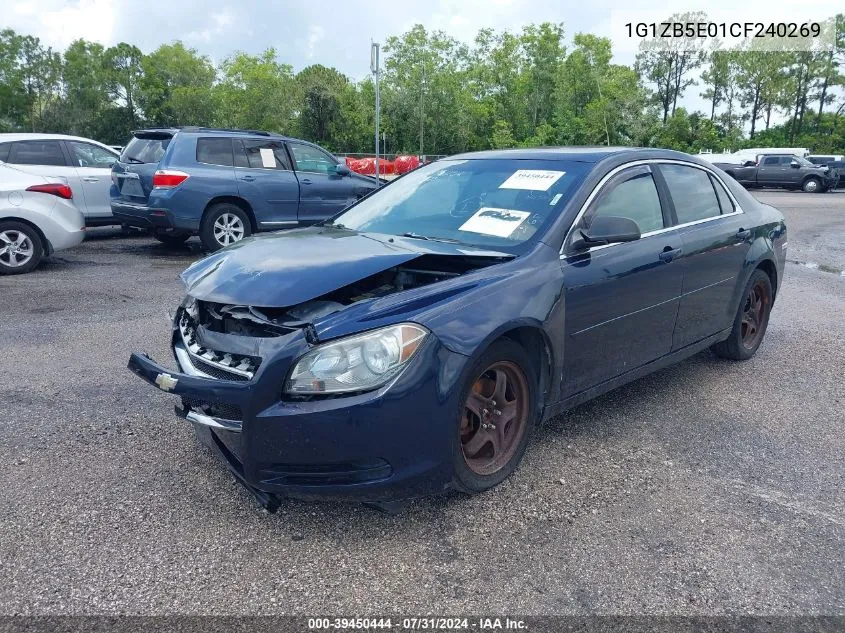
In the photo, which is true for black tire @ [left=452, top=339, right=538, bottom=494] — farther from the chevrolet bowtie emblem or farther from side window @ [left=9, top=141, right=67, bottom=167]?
side window @ [left=9, top=141, right=67, bottom=167]

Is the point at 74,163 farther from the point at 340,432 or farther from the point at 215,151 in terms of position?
the point at 340,432

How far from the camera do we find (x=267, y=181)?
10266mm

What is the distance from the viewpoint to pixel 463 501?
10.4 ft

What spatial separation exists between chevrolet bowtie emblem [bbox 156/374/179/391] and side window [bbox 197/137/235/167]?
7381 mm

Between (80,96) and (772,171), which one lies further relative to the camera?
(80,96)

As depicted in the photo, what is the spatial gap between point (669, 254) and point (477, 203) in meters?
1.20

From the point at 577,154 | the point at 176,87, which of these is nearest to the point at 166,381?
the point at 577,154

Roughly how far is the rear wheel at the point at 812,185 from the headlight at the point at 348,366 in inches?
1248

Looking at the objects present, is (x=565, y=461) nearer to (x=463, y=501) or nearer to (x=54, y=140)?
(x=463, y=501)

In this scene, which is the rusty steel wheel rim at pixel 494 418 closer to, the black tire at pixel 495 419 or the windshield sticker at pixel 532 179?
the black tire at pixel 495 419

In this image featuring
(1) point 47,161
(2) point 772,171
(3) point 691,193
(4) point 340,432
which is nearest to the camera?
(4) point 340,432

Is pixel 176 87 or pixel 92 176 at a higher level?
pixel 176 87

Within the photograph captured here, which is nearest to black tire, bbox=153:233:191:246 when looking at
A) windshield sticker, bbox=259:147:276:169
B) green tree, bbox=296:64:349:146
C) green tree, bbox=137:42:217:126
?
windshield sticker, bbox=259:147:276:169

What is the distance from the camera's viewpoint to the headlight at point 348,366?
2.69 m
